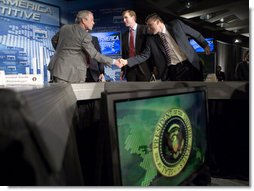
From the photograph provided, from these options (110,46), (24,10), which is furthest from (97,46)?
(24,10)

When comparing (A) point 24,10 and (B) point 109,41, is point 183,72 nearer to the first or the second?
A: (B) point 109,41

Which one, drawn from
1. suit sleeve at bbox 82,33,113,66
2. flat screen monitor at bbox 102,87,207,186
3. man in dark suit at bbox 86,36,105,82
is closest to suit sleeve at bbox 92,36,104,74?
man in dark suit at bbox 86,36,105,82

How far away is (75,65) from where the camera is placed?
215 cm

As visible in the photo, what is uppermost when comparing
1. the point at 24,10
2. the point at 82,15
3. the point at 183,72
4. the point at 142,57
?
the point at 24,10

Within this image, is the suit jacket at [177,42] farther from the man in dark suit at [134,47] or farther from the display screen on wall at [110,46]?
the display screen on wall at [110,46]

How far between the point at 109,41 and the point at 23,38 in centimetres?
179

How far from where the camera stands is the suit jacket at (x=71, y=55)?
212cm

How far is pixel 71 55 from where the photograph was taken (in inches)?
85.5

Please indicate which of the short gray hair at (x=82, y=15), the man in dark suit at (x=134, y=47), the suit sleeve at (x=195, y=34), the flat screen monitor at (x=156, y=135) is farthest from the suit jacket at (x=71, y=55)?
the flat screen monitor at (x=156, y=135)

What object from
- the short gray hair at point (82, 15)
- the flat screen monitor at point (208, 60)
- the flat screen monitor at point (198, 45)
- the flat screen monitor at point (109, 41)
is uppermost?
the short gray hair at point (82, 15)

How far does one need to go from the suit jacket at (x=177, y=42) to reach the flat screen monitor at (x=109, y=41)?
0.67 metres

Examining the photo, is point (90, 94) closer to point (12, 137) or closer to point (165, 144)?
point (165, 144)

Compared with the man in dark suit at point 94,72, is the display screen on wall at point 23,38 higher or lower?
higher

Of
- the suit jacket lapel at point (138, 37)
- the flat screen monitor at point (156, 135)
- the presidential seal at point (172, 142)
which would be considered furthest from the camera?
the suit jacket lapel at point (138, 37)
